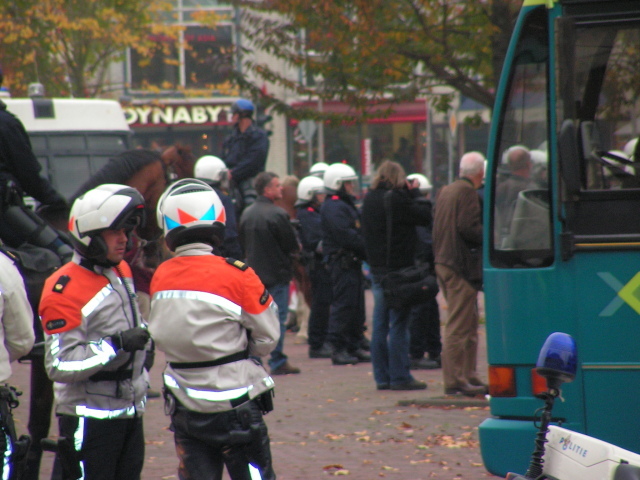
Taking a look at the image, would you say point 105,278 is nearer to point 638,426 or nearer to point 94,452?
point 94,452

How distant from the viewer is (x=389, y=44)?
11.6 meters

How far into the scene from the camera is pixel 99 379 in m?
4.32

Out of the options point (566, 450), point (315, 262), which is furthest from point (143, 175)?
point (566, 450)

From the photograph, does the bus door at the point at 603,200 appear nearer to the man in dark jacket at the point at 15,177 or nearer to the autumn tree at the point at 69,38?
the man in dark jacket at the point at 15,177

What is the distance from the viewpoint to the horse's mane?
7414mm

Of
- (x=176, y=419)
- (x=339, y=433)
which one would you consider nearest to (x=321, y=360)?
(x=339, y=433)

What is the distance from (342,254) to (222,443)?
6725 millimetres

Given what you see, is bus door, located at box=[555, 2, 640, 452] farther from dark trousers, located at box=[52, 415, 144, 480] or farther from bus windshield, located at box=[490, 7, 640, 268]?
dark trousers, located at box=[52, 415, 144, 480]

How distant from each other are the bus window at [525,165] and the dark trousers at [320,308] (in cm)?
639

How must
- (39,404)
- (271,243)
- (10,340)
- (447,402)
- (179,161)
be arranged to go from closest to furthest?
(10,340) → (39,404) → (447,402) → (179,161) → (271,243)

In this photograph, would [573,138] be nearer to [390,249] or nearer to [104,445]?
[104,445]

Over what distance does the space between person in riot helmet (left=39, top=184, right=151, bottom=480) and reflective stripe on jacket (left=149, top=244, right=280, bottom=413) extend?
0.16 metres

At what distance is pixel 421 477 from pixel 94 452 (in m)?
2.71

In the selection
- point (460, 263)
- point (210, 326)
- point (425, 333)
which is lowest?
point (425, 333)
